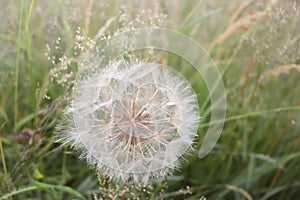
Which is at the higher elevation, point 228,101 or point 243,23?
point 243,23

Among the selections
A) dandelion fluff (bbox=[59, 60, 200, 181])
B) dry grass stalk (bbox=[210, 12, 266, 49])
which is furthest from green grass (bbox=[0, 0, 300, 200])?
dandelion fluff (bbox=[59, 60, 200, 181])

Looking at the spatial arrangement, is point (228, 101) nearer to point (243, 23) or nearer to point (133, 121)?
point (243, 23)

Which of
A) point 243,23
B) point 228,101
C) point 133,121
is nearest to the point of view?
point 133,121

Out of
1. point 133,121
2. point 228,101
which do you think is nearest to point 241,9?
point 228,101

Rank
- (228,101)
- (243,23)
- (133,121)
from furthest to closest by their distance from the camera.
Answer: (228,101) → (243,23) → (133,121)

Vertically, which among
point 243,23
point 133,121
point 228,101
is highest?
point 243,23

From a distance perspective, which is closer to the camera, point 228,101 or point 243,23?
point 243,23

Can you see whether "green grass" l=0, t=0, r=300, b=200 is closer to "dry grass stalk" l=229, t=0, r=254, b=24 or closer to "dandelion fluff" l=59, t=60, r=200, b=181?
"dry grass stalk" l=229, t=0, r=254, b=24

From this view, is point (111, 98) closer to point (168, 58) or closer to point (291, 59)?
point (291, 59)
